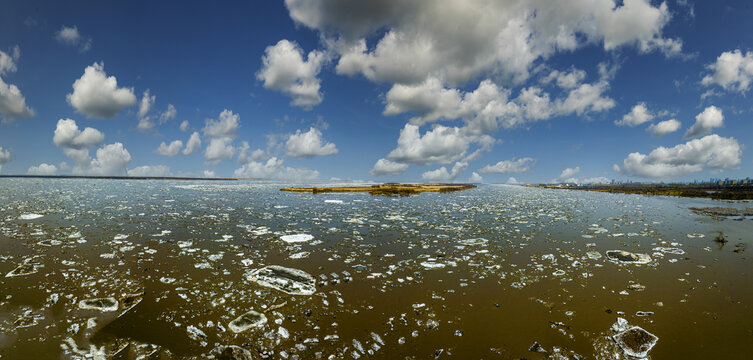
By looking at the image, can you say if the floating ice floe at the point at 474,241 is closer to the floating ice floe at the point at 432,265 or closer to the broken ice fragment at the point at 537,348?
the floating ice floe at the point at 432,265

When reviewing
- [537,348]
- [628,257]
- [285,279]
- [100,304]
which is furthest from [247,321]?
[628,257]

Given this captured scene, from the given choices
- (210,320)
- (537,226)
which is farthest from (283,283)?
(537,226)

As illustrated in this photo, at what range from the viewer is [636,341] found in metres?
4.75

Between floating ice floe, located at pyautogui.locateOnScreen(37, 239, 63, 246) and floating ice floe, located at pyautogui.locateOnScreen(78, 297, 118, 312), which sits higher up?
floating ice floe, located at pyautogui.locateOnScreen(37, 239, 63, 246)

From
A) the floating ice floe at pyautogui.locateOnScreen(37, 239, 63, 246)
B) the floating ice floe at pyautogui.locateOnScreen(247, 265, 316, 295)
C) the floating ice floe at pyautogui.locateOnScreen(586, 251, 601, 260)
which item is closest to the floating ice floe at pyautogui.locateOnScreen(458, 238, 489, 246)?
the floating ice floe at pyautogui.locateOnScreen(586, 251, 601, 260)

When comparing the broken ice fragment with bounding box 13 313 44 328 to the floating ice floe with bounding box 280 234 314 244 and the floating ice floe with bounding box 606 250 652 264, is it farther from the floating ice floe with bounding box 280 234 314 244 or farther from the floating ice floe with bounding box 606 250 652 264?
the floating ice floe with bounding box 606 250 652 264

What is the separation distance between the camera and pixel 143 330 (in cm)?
495

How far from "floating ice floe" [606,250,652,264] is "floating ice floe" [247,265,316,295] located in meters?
9.90

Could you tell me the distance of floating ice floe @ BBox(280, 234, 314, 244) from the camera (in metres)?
11.5

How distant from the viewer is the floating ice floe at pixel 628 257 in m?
9.19

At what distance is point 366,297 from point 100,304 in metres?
5.43

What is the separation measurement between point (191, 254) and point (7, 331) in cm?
458

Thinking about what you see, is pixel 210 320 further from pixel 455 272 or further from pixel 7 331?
pixel 455 272

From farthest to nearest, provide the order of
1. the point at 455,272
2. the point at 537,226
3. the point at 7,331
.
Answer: the point at 537,226
the point at 455,272
the point at 7,331
